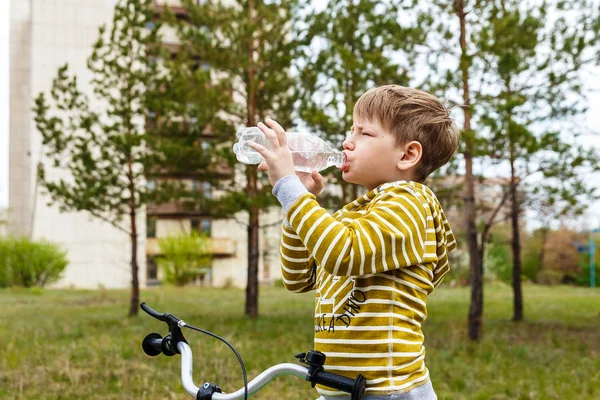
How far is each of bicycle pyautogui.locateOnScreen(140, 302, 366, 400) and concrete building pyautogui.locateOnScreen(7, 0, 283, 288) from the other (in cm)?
2736

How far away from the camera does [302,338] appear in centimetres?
999

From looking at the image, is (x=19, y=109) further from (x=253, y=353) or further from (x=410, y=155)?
(x=410, y=155)

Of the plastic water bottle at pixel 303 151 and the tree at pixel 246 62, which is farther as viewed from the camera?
the tree at pixel 246 62

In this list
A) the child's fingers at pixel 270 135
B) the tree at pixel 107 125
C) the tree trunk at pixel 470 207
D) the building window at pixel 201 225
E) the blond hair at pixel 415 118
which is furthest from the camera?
the building window at pixel 201 225

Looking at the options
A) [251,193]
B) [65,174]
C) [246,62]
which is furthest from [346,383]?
[65,174]

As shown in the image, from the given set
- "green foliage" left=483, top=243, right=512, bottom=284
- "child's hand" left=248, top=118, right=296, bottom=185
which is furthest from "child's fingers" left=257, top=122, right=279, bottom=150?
"green foliage" left=483, top=243, right=512, bottom=284

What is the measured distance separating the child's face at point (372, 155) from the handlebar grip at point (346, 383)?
0.60 metres

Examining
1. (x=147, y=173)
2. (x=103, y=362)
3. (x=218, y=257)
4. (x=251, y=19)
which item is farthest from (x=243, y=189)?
(x=218, y=257)

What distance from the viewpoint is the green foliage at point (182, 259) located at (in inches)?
1004

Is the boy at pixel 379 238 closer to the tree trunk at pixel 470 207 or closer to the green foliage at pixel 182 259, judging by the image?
the tree trunk at pixel 470 207

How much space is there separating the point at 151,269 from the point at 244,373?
115 feet

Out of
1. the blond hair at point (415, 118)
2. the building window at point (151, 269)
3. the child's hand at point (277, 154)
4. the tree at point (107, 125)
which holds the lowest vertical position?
the building window at point (151, 269)

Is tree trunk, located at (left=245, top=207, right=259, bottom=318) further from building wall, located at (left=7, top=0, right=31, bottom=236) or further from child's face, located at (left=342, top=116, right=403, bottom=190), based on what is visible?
building wall, located at (left=7, top=0, right=31, bottom=236)

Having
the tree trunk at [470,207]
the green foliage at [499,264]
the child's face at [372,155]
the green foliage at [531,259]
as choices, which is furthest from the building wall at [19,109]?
Result: the child's face at [372,155]
